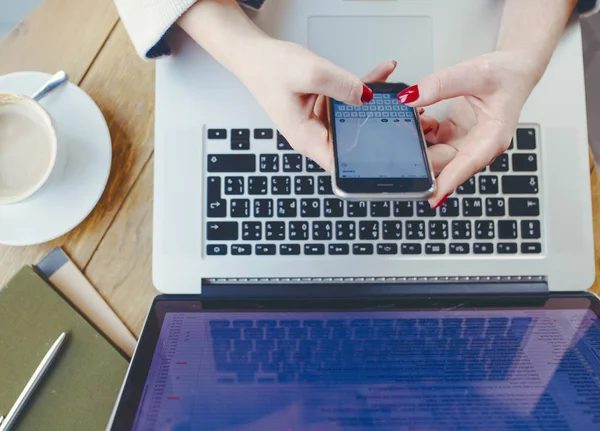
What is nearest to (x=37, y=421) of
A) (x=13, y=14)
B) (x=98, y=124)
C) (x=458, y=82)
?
(x=98, y=124)

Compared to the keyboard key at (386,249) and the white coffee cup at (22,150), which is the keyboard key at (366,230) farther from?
the white coffee cup at (22,150)

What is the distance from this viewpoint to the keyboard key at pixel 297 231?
16.7 inches

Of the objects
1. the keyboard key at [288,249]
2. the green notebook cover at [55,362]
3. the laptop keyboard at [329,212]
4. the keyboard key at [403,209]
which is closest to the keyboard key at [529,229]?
the laptop keyboard at [329,212]

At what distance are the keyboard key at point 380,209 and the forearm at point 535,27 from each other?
164 mm

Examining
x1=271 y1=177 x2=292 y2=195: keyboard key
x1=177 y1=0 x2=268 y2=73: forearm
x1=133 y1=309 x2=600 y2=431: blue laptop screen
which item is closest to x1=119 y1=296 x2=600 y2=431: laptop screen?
x1=133 y1=309 x2=600 y2=431: blue laptop screen

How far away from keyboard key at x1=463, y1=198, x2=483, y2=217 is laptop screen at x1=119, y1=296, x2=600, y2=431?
8 cm

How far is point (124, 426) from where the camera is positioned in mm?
339

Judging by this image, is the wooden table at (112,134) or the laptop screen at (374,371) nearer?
the laptop screen at (374,371)

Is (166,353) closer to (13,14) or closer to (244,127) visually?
(244,127)

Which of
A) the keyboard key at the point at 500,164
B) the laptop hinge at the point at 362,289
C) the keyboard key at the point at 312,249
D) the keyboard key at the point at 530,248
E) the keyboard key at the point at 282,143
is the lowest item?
the laptop hinge at the point at 362,289

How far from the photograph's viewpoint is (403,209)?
43cm

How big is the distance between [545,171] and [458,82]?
137mm

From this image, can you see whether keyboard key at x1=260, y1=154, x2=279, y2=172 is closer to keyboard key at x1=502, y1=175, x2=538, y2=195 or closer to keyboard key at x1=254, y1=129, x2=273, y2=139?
keyboard key at x1=254, y1=129, x2=273, y2=139

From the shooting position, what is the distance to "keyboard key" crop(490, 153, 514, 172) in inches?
17.1
